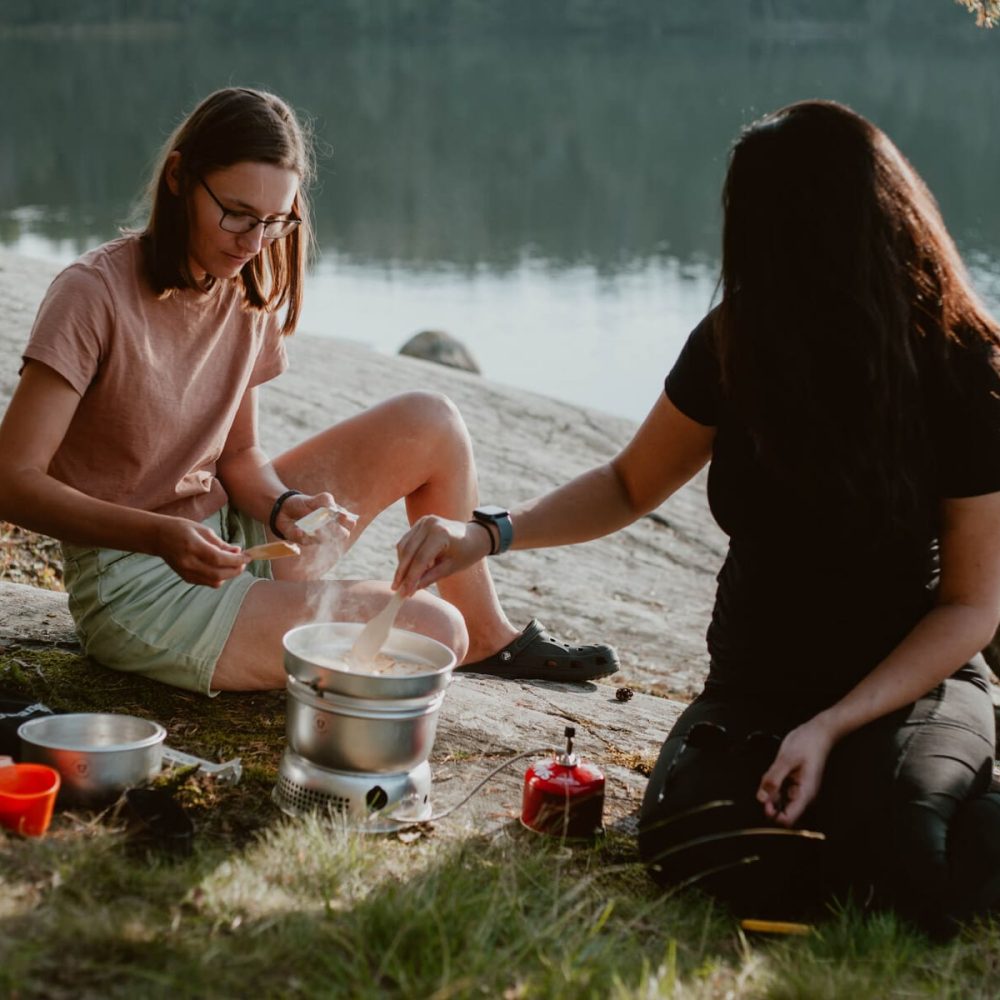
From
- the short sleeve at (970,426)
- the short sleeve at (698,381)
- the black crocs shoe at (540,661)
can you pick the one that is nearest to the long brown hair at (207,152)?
the short sleeve at (698,381)

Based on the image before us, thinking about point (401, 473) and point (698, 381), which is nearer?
point (698, 381)

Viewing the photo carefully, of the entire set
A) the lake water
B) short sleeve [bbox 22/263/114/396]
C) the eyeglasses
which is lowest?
the lake water

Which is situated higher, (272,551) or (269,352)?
(269,352)

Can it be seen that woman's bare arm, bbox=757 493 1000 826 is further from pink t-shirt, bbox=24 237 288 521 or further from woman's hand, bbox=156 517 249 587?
pink t-shirt, bbox=24 237 288 521

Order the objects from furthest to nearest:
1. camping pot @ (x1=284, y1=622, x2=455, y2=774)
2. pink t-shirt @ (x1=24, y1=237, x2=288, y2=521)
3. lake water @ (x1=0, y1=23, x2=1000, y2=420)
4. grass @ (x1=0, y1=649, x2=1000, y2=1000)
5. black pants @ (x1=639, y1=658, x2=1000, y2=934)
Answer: lake water @ (x1=0, y1=23, x2=1000, y2=420) → pink t-shirt @ (x1=24, y1=237, x2=288, y2=521) → camping pot @ (x1=284, y1=622, x2=455, y2=774) → black pants @ (x1=639, y1=658, x2=1000, y2=934) → grass @ (x1=0, y1=649, x2=1000, y2=1000)

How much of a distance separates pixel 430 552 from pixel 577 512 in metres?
0.52

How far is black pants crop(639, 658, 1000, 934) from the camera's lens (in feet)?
8.89

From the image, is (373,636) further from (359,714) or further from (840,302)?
(840,302)

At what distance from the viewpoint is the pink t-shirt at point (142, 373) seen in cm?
329

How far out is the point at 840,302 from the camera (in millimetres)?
2912

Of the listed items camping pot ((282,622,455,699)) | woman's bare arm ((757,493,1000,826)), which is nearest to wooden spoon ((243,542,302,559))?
camping pot ((282,622,455,699))

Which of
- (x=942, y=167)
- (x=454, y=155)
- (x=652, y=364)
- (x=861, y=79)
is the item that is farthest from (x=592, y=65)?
(x=652, y=364)

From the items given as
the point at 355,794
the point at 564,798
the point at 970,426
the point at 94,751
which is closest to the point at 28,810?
the point at 94,751

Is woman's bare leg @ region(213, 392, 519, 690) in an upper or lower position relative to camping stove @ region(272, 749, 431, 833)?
upper
